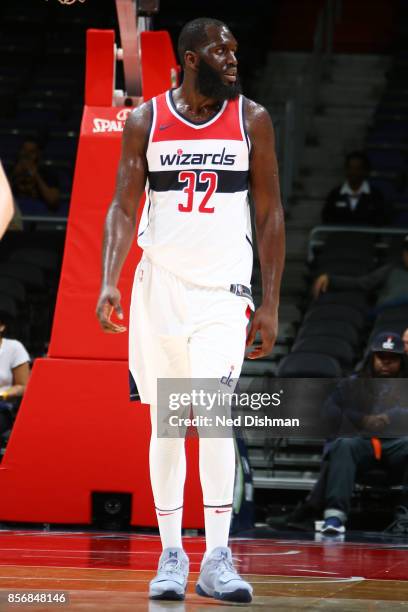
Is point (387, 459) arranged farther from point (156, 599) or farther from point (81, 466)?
point (156, 599)

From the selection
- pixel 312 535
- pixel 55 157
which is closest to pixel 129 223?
pixel 312 535

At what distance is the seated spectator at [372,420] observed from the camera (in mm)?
7332

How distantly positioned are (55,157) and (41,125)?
63 centimetres

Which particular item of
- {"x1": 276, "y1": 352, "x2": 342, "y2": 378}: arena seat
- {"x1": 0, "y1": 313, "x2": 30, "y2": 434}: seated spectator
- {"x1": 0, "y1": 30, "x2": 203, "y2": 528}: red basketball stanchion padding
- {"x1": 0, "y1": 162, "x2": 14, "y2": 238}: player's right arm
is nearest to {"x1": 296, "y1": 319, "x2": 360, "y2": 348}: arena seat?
{"x1": 276, "y1": 352, "x2": 342, "y2": 378}: arena seat

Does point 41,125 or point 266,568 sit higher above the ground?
point 41,125

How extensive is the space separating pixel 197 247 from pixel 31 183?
7.21m

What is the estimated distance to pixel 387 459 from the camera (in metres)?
7.52

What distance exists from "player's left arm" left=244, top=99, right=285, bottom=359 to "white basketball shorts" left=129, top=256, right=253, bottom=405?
7 cm

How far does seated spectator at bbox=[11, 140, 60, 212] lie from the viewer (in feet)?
35.6

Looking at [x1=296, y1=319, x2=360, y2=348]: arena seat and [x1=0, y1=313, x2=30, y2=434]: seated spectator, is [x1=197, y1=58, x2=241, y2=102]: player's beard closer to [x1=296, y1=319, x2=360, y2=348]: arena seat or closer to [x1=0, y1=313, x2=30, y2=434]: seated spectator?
[x1=0, y1=313, x2=30, y2=434]: seated spectator

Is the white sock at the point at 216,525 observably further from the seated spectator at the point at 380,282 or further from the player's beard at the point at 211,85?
the seated spectator at the point at 380,282

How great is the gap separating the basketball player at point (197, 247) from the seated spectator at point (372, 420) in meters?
3.37

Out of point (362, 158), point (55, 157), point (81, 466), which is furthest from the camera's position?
→ point (55, 157)

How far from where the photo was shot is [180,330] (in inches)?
154
